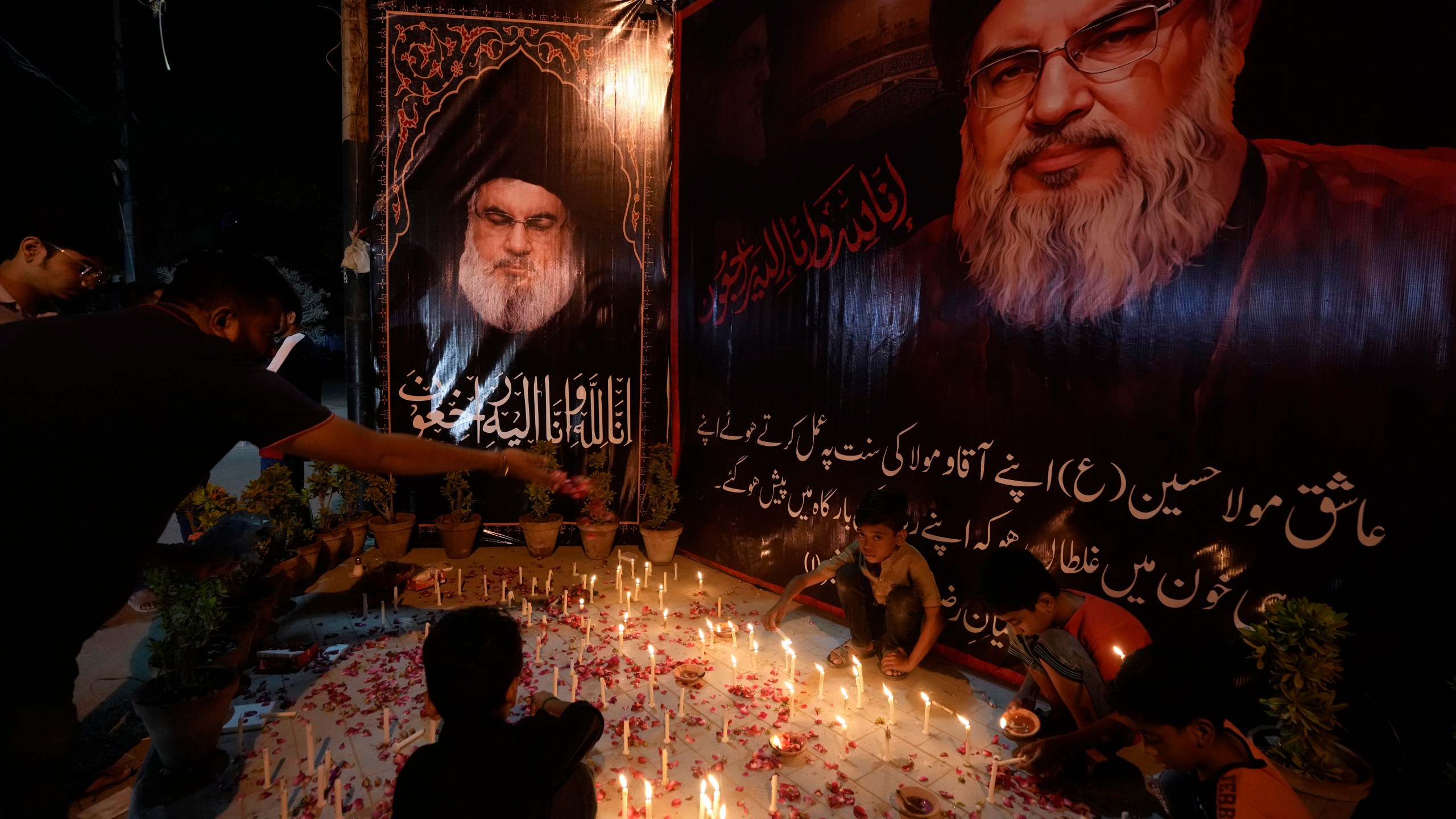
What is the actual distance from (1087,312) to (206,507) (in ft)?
18.3

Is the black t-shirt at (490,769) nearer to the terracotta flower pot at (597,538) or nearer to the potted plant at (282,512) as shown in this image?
the potted plant at (282,512)

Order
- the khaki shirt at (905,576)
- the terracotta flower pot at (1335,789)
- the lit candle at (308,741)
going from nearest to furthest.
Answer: the terracotta flower pot at (1335,789), the lit candle at (308,741), the khaki shirt at (905,576)

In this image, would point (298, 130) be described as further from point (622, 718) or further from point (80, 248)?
point (622, 718)

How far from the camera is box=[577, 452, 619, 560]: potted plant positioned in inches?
253

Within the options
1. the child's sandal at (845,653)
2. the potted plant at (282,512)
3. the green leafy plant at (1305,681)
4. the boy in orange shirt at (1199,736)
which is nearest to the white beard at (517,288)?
the potted plant at (282,512)

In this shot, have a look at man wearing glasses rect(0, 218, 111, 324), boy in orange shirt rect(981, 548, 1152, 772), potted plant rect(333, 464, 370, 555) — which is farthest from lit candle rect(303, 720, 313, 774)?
boy in orange shirt rect(981, 548, 1152, 772)

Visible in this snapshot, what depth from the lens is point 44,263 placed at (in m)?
3.23

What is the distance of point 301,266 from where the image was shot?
1598 centimetres

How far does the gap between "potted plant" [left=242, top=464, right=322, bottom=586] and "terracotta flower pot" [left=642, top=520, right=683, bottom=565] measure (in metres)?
2.77

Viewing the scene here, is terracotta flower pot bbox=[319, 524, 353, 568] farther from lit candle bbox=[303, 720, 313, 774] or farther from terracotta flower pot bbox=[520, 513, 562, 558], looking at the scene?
lit candle bbox=[303, 720, 313, 774]

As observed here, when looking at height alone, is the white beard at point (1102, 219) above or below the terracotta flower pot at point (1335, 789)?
above

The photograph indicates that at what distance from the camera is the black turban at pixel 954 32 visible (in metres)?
4.27

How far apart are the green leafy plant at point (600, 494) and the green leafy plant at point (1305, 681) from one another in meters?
5.11

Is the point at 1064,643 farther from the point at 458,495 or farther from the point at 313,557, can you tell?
the point at 458,495
